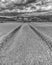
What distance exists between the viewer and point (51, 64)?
670 cm

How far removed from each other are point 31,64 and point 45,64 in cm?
78

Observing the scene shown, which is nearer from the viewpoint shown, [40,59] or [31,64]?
[31,64]

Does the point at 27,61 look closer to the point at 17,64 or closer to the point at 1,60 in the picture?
the point at 17,64

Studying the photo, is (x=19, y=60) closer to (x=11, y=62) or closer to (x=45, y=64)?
(x=11, y=62)

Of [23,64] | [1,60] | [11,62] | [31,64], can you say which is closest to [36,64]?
[31,64]

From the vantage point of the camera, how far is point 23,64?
6754mm

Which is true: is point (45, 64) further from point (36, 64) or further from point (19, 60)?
point (19, 60)

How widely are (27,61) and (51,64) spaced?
1.43 metres

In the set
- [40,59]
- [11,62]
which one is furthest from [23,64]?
[40,59]

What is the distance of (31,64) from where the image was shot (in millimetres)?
6836

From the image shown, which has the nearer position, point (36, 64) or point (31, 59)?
point (36, 64)

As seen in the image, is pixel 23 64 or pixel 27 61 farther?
pixel 27 61

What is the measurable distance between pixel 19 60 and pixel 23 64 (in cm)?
67

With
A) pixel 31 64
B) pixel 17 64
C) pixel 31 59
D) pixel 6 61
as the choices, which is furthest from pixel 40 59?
pixel 6 61
